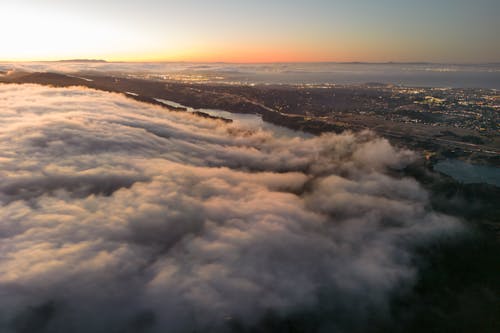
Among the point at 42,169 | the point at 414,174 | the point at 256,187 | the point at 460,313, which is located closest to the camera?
the point at 460,313

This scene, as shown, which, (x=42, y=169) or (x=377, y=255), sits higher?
(x=42, y=169)

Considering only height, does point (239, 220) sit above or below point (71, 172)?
below

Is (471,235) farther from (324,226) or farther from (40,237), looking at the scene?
(40,237)

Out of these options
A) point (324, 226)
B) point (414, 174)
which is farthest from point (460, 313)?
point (414, 174)

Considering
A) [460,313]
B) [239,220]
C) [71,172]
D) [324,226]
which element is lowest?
[460,313]

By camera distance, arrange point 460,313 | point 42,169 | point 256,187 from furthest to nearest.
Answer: point 256,187, point 42,169, point 460,313

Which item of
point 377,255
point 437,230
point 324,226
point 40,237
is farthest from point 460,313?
point 40,237

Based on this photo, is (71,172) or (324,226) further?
(324,226)

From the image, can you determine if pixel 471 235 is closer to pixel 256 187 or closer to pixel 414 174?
pixel 414 174

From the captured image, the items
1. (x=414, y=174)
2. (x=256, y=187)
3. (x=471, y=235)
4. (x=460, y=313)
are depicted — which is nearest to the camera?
(x=460, y=313)
